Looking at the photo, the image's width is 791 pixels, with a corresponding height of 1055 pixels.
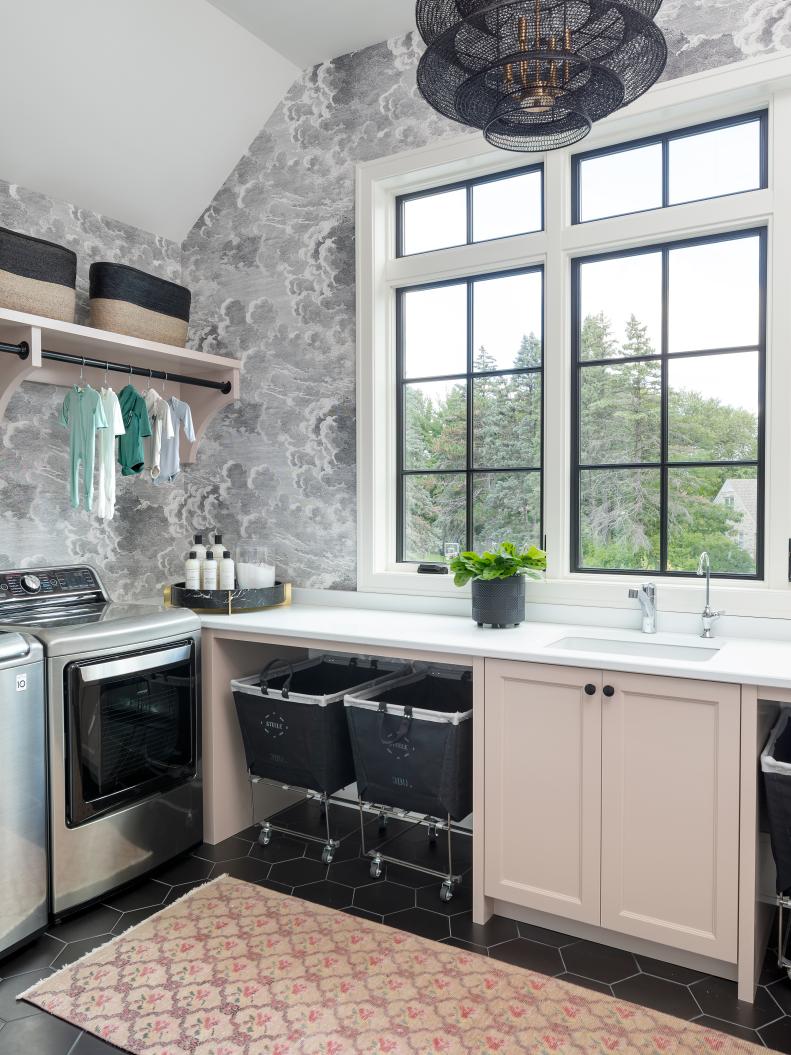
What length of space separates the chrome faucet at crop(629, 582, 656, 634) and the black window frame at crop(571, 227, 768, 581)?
0.22m

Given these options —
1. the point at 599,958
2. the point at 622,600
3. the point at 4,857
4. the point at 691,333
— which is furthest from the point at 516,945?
the point at 691,333

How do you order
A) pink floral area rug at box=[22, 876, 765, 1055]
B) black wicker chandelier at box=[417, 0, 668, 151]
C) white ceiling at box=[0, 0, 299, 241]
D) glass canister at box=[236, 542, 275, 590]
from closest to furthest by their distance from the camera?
black wicker chandelier at box=[417, 0, 668, 151]
pink floral area rug at box=[22, 876, 765, 1055]
white ceiling at box=[0, 0, 299, 241]
glass canister at box=[236, 542, 275, 590]

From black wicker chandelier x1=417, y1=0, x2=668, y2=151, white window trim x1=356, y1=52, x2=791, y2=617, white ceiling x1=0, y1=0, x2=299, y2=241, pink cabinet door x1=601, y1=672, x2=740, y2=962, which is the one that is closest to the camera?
black wicker chandelier x1=417, y1=0, x2=668, y2=151

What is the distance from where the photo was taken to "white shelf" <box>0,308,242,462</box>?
2.71 m

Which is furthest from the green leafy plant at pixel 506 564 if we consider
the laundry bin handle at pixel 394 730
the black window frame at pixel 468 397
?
the laundry bin handle at pixel 394 730

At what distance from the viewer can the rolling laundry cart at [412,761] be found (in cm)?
246

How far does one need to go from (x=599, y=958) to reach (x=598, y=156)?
2.73m

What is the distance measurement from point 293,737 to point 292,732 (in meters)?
0.02

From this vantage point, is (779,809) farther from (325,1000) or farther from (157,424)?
(157,424)

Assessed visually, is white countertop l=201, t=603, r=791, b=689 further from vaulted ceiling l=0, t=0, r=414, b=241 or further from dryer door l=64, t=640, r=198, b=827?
vaulted ceiling l=0, t=0, r=414, b=241

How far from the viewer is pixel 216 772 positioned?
2953 mm

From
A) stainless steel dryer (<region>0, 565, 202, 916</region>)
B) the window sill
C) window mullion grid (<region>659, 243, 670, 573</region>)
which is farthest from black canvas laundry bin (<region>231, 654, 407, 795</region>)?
window mullion grid (<region>659, 243, 670, 573</region>)

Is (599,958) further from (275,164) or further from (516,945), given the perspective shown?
(275,164)

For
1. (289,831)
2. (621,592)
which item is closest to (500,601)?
(621,592)
